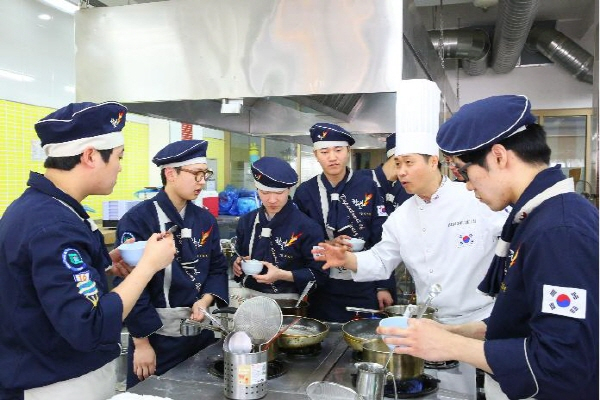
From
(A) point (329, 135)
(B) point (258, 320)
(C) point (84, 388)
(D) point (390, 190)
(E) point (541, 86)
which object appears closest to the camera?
(C) point (84, 388)

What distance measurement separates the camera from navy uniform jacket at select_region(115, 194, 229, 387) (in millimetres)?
2018

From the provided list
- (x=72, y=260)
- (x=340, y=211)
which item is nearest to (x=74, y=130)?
(x=72, y=260)

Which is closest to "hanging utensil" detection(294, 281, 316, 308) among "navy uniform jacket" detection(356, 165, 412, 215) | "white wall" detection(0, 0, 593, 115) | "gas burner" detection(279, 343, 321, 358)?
"gas burner" detection(279, 343, 321, 358)

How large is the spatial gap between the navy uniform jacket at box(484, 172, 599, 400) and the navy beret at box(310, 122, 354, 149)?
1.73 metres

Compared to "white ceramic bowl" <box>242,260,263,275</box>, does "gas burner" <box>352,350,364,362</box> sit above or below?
below

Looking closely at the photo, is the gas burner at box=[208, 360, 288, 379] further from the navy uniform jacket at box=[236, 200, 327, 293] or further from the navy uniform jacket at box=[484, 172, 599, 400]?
the navy uniform jacket at box=[236, 200, 327, 293]

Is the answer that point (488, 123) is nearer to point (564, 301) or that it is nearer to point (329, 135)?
point (564, 301)

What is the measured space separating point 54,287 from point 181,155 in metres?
1.04

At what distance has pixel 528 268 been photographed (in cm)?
118

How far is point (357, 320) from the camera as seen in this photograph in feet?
6.59

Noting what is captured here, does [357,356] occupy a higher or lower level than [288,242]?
lower

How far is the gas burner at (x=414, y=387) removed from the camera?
151 centimetres

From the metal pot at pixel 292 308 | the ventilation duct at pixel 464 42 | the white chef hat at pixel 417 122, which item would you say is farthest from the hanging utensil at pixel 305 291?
the ventilation duct at pixel 464 42

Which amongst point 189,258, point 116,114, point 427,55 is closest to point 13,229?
point 116,114
